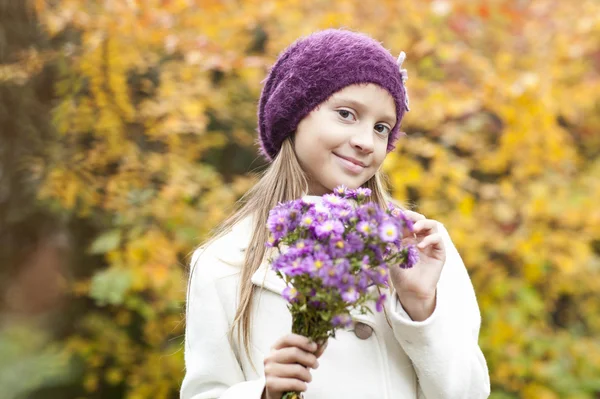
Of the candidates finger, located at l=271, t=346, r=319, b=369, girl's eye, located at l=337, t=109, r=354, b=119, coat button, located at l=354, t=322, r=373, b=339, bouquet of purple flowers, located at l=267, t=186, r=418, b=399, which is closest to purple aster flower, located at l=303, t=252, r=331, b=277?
bouquet of purple flowers, located at l=267, t=186, r=418, b=399

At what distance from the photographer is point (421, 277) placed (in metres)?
1.69

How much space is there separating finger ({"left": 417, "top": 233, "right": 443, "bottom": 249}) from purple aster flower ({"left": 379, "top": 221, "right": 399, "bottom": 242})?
1.05 feet

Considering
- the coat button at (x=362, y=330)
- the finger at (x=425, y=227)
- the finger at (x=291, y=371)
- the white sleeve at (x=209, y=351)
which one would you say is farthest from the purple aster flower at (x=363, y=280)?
the white sleeve at (x=209, y=351)

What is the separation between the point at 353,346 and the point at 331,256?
0.55 metres

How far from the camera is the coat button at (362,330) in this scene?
1.78 metres

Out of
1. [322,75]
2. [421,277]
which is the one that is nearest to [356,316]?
[421,277]

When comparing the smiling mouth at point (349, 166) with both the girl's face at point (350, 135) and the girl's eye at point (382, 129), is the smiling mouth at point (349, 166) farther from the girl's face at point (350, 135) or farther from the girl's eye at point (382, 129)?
the girl's eye at point (382, 129)

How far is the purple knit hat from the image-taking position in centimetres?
187

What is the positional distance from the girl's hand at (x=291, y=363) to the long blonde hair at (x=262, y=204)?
330mm

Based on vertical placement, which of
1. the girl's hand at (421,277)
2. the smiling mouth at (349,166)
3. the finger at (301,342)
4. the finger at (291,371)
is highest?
the smiling mouth at (349,166)

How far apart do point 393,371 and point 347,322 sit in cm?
54

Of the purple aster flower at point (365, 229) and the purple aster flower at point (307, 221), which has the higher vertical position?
Result: the purple aster flower at point (365, 229)

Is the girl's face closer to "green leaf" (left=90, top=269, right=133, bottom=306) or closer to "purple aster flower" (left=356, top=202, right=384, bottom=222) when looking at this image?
"purple aster flower" (left=356, top=202, right=384, bottom=222)

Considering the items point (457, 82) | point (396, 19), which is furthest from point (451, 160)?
point (396, 19)
